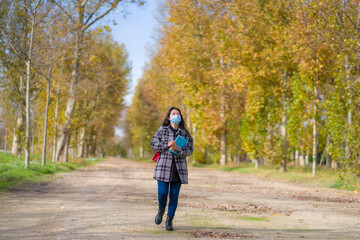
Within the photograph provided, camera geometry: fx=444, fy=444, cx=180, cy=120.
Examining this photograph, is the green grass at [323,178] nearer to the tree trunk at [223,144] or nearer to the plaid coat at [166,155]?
the tree trunk at [223,144]

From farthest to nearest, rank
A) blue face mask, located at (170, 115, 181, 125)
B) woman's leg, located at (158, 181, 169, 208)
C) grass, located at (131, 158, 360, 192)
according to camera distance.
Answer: grass, located at (131, 158, 360, 192) → blue face mask, located at (170, 115, 181, 125) → woman's leg, located at (158, 181, 169, 208)

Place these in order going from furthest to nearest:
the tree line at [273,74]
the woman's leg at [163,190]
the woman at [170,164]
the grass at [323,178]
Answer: the tree line at [273,74] < the grass at [323,178] < the woman's leg at [163,190] < the woman at [170,164]

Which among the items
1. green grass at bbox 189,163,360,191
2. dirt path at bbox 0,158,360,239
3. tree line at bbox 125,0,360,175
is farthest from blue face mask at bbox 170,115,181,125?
green grass at bbox 189,163,360,191

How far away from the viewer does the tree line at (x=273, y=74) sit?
671 inches

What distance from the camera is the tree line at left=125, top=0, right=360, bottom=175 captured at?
671 inches

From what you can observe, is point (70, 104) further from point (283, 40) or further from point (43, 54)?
point (283, 40)

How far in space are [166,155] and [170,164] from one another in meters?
0.17

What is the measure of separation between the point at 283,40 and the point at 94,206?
15.9 metres

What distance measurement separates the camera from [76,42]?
23516 mm

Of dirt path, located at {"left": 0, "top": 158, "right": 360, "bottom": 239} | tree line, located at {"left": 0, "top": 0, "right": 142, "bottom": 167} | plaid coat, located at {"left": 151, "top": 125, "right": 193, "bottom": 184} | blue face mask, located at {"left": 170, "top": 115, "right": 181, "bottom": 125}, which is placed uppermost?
tree line, located at {"left": 0, "top": 0, "right": 142, "bottom": 167}

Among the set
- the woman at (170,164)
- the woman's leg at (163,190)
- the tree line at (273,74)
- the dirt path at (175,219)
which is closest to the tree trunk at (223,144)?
the tree line at (273,74)

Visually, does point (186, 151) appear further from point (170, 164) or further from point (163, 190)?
point (163, 190)

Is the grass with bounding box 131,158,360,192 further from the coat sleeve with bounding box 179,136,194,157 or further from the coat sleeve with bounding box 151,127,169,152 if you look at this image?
the coat sleeve with bounding box 151,127,169,152

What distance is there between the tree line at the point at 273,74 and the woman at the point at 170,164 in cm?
969
